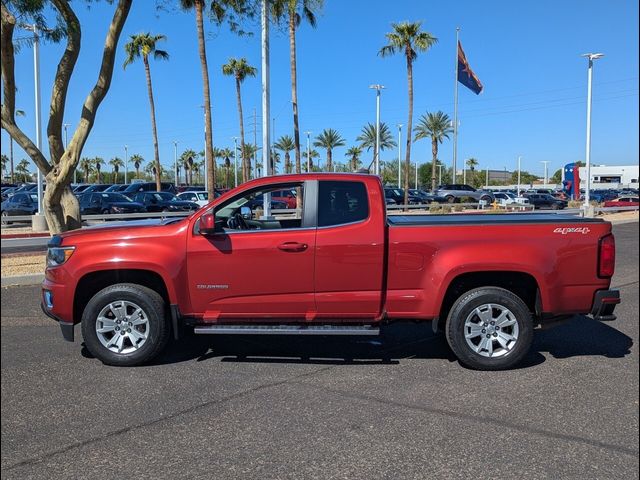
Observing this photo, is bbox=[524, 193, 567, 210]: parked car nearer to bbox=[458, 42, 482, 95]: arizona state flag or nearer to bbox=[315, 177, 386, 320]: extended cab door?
bbox=[458, 42, 482, 95]: arizona state flag

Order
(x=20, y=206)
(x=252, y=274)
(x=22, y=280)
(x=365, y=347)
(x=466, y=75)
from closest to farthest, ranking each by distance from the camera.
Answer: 1. (x=252, y=274)
2. (x=365, y=347)
3. (x=22, y=280)
4. (x=20, y=206)
5. (x=466, y=75)

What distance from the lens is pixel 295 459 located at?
3.48m

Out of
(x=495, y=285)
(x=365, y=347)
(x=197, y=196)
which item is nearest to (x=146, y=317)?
(x=365, y=347)

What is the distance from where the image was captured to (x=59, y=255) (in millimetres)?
5332

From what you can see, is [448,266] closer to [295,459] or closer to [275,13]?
[295,459]

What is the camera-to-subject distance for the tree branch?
10.6 m

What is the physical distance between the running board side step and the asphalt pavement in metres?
0.37

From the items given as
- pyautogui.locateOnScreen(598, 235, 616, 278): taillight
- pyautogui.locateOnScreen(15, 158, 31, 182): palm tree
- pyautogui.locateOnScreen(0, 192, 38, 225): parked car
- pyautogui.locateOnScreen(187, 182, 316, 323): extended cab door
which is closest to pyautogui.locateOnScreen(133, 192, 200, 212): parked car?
pyautogui.locateOnScreen(0, 192, 38, 225): parked car

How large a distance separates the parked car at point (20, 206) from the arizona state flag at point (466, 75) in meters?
32.0

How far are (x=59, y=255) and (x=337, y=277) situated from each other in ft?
8.88

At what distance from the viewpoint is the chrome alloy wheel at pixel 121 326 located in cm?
529

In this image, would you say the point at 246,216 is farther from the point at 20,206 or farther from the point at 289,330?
the point at 20,206

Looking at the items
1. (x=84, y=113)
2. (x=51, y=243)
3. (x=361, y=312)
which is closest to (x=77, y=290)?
(x=51, y=243)

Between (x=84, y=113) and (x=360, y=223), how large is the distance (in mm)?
7702
